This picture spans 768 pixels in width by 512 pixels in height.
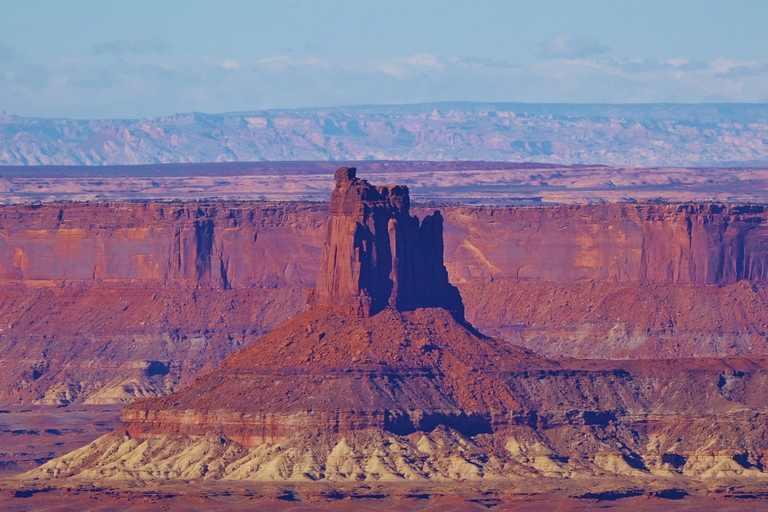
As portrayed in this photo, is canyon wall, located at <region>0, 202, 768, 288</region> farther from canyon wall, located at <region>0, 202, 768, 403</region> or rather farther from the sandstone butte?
the sandstone butte

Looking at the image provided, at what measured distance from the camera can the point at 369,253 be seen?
106m

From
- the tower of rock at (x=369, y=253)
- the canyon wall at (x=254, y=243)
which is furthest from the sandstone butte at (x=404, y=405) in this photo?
the canyon wall at (x=254, y=243)

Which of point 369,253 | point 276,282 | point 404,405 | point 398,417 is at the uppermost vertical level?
point 369,253

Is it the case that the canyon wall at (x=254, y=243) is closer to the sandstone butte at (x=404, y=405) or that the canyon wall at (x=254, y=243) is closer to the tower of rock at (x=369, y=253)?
the sandstone butte at (x=404, y=405)

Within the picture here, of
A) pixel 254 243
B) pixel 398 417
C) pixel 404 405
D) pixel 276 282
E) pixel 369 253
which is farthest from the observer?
pixel 254 243

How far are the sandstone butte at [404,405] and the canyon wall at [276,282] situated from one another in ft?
114

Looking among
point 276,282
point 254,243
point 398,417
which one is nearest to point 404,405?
point 398,417

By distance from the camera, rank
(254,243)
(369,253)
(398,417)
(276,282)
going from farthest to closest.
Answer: (254,243) < (276,282) < (369,253) < (398,417)

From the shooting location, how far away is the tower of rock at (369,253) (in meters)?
106

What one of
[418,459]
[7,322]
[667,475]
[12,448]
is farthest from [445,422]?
[7,322]

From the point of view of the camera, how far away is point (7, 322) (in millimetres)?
157125

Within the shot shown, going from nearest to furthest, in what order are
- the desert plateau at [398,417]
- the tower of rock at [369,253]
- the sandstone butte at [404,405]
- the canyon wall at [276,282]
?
1. the desert plateau at [398,417]
2. the sandstone butte at [404,405]
3. the tower of rock at [369,253]
4. the canyon wall at [276,282]

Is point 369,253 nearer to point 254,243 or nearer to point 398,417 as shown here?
point 398,417

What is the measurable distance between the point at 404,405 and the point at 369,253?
8591mm
